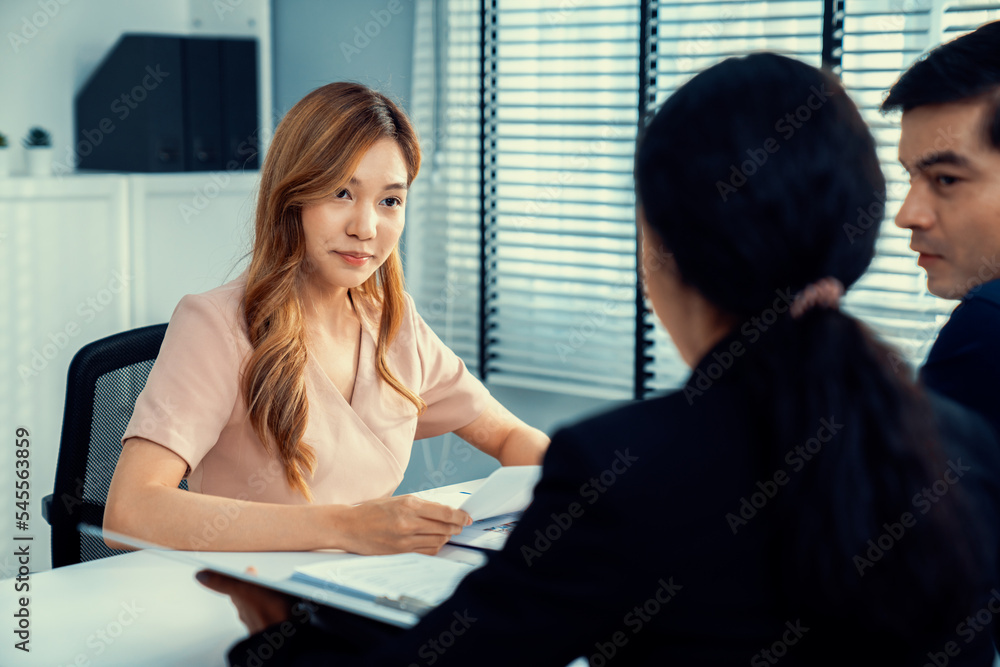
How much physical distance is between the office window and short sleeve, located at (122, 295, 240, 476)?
1594mm

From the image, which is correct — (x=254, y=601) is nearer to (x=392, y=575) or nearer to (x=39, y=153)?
(x=392, y=575)

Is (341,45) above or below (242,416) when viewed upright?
above

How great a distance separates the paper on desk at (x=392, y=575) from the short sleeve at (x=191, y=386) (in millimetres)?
351

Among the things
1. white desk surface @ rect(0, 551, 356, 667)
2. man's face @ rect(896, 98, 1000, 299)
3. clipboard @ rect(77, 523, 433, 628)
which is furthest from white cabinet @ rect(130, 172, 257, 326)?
man's face @ rect(896, 98, 1000, 299)

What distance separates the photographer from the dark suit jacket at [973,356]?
3.62 feet

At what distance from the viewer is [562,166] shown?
304 cm

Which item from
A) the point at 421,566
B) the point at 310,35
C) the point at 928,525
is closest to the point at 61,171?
the point at 310,35

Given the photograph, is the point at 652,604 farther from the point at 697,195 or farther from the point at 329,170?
the point at 329,170

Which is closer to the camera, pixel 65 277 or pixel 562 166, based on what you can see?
pixel 65 277

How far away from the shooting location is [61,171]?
3102 mm

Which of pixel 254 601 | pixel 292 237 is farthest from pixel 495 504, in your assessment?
pixel 292 237

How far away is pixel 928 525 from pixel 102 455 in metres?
1.39

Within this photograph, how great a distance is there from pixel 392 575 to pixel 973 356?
728mm

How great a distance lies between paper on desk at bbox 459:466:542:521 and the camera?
1.32 m
